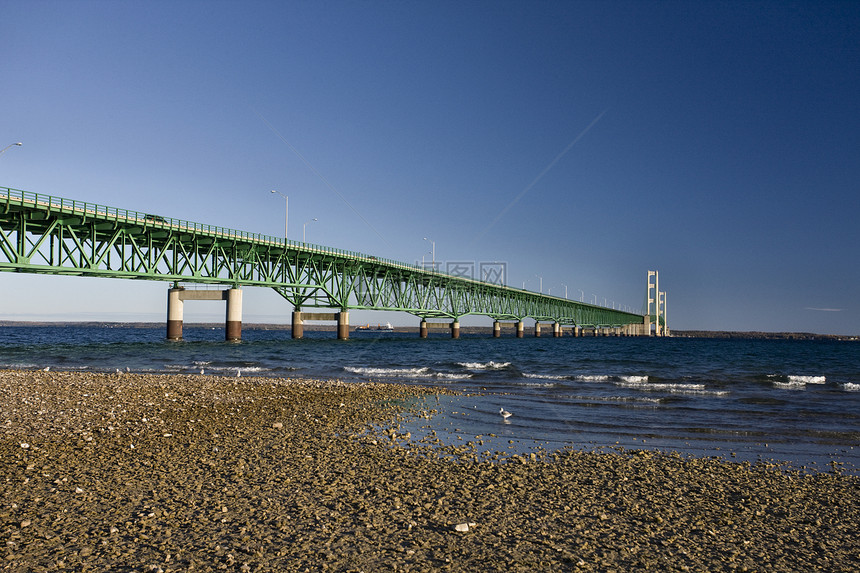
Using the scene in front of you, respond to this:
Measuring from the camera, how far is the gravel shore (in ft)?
19.8

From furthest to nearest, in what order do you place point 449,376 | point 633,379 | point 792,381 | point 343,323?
point 343,323, point 792,381, point 449,376, point 633,379

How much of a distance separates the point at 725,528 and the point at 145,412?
13.9 metres

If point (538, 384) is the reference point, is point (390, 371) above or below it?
below

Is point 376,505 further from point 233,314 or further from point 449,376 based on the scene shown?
point 233,314

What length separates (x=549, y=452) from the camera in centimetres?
1176

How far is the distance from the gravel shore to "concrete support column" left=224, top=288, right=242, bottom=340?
65.7m

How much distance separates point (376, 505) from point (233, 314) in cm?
7427

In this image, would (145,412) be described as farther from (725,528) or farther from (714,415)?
(714,415)

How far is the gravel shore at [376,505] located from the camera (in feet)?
19.8

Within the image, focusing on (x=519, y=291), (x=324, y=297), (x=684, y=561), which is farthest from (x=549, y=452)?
(x=519, y=291)

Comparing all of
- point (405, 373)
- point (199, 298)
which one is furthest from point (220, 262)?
point (405, 373)

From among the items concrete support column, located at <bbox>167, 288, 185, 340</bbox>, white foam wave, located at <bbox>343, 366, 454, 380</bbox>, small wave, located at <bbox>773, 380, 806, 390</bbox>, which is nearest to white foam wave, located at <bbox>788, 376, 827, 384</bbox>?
small wave, located at <bbox>773, 380, 806, 390</bbox>

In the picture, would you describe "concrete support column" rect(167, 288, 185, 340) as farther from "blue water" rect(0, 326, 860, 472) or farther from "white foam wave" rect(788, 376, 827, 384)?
"white foam wave" rect(788, 376, 827, 384)

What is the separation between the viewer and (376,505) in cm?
774
